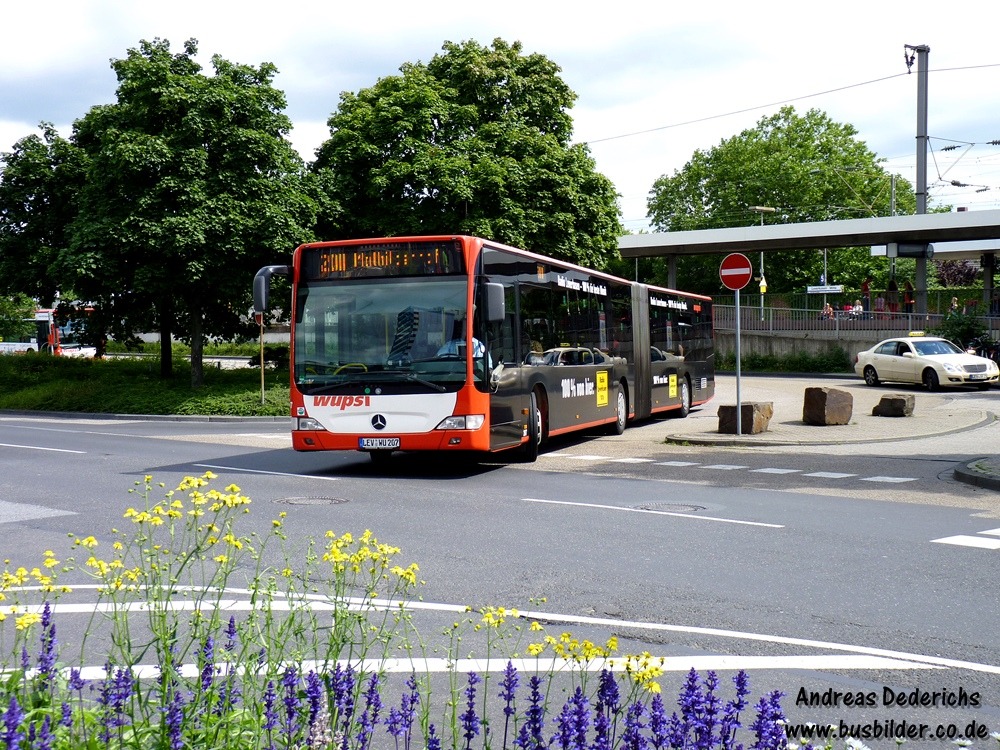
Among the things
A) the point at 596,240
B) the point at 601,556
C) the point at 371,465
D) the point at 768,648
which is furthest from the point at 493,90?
the point at 768,648

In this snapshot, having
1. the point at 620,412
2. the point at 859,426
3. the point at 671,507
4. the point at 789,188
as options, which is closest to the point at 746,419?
the point at 620,412

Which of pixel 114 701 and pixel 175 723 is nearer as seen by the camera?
pixel 175 723

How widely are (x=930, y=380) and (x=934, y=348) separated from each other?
1.26 meters

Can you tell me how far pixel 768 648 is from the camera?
577 cm

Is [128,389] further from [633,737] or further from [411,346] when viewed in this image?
[633,737]

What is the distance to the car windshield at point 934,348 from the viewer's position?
3309 cm

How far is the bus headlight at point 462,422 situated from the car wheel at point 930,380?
22.3 m

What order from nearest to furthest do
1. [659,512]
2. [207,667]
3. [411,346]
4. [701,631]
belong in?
[207,667] < [701,631] < [659,512] < [411,346]

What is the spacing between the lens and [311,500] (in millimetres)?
11969

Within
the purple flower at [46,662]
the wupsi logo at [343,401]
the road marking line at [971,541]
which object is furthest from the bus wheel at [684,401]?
the purple flower at [46,662]

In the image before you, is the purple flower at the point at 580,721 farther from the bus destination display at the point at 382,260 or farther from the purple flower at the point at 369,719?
the bus destination display at the point at 382,260

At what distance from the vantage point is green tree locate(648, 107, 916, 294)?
248 feet

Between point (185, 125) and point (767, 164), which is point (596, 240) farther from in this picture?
point (767, 164)

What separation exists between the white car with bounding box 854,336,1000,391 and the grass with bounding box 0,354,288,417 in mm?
18290
